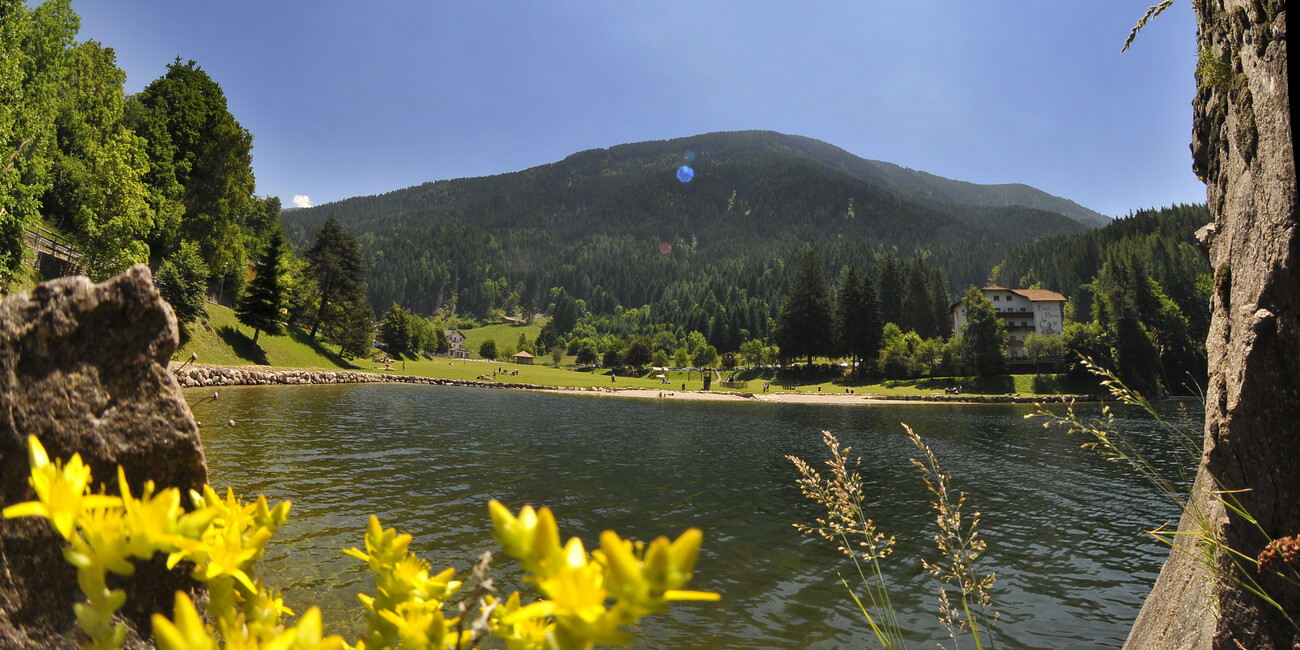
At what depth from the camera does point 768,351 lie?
9781 cm

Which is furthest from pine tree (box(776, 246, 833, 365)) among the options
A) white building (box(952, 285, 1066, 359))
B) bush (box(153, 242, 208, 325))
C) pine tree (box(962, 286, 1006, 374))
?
bush (box(153, 242, 208, 325))

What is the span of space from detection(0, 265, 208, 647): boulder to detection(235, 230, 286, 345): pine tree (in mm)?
48785

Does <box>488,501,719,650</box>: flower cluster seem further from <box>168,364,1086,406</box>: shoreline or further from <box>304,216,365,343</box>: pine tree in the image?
<box>304,216,365,343</box>: pine tree

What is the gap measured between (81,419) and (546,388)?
6564 cm

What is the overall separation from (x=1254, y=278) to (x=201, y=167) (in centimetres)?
4900

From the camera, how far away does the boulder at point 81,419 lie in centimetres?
177

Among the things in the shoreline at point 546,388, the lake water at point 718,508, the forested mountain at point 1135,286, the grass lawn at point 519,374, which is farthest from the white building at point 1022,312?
the lake water at point 718,508

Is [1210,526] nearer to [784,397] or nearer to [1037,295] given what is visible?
[784,397]

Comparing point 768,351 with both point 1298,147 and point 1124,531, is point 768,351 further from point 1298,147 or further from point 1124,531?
point 1298,147

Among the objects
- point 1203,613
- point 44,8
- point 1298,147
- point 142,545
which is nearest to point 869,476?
point 1203,613

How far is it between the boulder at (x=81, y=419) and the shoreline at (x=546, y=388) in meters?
35.4

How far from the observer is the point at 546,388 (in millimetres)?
66438

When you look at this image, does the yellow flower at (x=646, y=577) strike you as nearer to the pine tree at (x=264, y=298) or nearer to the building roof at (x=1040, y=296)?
the pine tree at (x=264, y=298)

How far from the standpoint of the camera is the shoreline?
33406 mm
